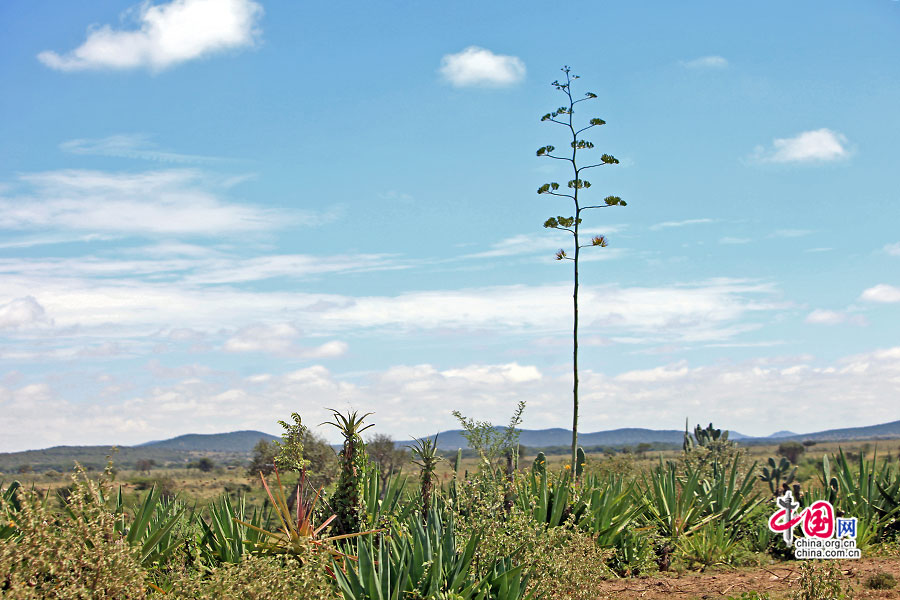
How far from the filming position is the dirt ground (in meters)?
8.75

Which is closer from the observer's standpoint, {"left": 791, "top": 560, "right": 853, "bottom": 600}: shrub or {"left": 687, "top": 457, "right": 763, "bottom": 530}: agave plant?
{"left": 791, "top": 560, "right": 853, "bottom": 600}: shrub

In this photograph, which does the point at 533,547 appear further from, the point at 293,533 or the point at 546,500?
the point at 546,500

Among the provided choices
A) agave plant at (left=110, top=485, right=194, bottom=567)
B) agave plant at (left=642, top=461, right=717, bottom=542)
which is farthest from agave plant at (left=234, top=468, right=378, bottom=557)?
agave plant at (left=642, top=461, right=717, bottom=542)

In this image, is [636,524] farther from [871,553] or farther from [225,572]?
[225,572]

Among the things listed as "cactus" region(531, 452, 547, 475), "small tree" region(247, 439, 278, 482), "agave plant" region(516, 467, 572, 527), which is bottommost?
"small tree" region(247, 439, 278, 482)

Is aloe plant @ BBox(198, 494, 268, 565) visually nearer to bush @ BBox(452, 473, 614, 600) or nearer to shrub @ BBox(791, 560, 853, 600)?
bush @ BBox(452, 473, 614, 600)

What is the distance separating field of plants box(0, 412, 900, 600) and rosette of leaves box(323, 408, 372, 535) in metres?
0.02

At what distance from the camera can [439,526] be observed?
7.20 m

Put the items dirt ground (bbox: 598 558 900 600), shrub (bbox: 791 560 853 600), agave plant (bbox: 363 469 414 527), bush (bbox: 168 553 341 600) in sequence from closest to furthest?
bush (bbox: 168 553 341 600) < shrub (bbox: 791 560 853 600) < agave plant (bbox: 363 469 414 527) < dirt ground (bbox: 598 558 900 600)

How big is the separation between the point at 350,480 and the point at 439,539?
1.71 meters

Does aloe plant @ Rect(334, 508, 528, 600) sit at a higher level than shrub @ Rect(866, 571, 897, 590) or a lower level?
higher

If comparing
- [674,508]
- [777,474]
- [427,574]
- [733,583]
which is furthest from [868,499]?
[427,574]

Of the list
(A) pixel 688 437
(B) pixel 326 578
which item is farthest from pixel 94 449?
(B) pixel 326 578

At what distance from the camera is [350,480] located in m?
8.33
